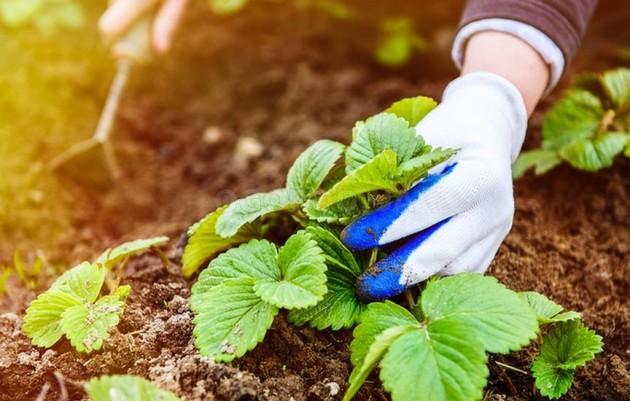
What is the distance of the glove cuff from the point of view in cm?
171

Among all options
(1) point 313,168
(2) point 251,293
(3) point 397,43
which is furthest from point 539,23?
(3) point 397,43

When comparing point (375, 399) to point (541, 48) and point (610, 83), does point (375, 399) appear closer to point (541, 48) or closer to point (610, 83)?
point (541, 48)

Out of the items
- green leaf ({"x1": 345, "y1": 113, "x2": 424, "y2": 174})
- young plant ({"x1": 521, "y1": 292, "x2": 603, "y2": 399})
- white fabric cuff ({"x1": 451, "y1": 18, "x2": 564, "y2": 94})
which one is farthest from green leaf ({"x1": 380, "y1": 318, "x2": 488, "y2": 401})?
white fabric cuff ({"x1": 451, "y1": 18, "x2": 564, "y2": 94})

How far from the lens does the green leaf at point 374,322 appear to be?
134cm

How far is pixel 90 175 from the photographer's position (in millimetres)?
2740

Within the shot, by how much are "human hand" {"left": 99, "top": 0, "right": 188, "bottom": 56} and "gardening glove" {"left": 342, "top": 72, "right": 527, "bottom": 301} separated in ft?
4.62

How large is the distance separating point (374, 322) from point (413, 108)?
2.05 feet

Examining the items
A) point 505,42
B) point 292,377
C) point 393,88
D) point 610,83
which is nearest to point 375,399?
point 292,377

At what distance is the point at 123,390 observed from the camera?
1.21 m

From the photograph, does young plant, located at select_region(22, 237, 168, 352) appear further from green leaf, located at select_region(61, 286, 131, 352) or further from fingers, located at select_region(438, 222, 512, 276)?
fingers, located at select_region(438, 222, 512, 276)

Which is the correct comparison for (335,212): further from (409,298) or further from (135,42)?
(135,42)

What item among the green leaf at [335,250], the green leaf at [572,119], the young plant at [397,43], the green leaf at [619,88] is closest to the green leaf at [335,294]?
the green leaf at [335,250]

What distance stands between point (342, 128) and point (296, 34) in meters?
0.78

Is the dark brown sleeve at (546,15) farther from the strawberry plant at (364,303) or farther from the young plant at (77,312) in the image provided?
the young plant at (77,312)
